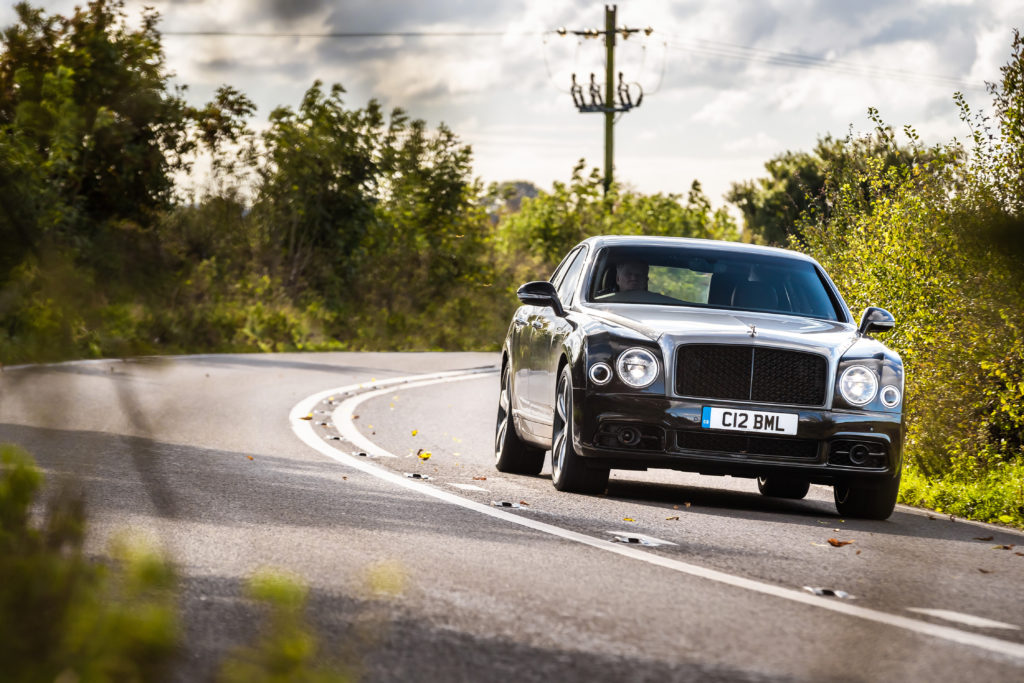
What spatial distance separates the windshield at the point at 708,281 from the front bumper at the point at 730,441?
1.47 meters

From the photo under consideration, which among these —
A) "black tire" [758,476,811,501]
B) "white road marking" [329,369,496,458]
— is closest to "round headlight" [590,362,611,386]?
"black tire" [758,476,811,501]

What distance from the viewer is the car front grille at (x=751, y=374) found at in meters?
8.41

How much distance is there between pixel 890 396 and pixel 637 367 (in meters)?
1.49

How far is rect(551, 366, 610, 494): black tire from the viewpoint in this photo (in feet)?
28.7

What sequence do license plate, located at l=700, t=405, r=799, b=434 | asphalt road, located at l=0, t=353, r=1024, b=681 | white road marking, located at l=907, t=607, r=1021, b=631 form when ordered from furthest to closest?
1. license plate, located at l=700, t=405, r=799, b=434
2. white road marking, located at l=907, t=607, r=1021, b=631
3. asphalt road, located at l=0, t=353, r=1024, b=681

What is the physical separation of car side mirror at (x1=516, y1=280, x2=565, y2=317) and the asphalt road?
1200mm

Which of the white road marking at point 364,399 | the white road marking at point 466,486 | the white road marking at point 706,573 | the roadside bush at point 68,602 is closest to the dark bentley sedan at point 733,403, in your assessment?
the white road marking at point 466,486

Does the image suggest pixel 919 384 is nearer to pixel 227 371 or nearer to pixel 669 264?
pixel 669 264

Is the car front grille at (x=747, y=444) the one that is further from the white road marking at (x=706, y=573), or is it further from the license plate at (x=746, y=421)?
the white road marking at (x=706, y=573)

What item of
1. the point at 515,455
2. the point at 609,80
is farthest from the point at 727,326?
the point at 609,80

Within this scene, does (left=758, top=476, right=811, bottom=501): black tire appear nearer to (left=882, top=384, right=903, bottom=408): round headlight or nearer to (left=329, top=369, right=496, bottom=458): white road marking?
(left=882, top=384, right=903, bottom=408): round headlight

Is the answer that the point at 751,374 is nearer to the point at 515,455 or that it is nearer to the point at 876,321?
the point at 876,321

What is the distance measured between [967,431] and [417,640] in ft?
23.0

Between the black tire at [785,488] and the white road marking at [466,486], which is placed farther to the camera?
the black tire at [785,488]
